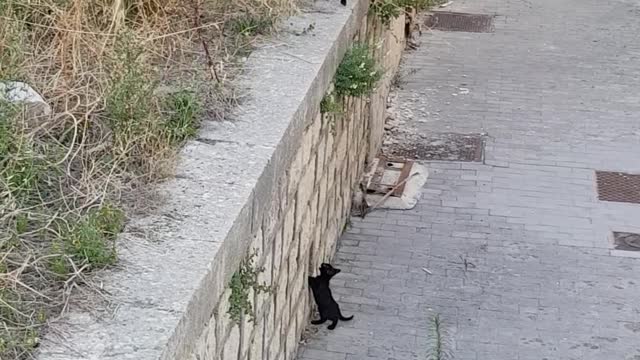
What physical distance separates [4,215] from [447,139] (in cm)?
579

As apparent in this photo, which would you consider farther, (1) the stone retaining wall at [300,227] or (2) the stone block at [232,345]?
(1) the stone retaining wall at [300,227]

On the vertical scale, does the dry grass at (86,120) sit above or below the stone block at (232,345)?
above

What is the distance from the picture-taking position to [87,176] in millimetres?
3221

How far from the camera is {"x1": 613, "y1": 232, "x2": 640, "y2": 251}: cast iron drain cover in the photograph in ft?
22.3

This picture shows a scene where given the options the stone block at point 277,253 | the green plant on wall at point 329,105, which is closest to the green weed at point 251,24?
the green plant on wall at point 329,105

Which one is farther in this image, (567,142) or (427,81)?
(427,81)

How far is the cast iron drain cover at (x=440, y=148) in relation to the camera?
26.4 ft

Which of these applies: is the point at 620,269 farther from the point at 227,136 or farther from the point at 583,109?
the point at 227,136

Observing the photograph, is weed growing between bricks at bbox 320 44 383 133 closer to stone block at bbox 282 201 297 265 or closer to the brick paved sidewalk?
stone block at bbox 282 201 297 265

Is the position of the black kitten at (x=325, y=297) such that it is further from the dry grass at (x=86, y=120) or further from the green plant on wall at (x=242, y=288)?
the green plant on wall at (x=242, y=288)

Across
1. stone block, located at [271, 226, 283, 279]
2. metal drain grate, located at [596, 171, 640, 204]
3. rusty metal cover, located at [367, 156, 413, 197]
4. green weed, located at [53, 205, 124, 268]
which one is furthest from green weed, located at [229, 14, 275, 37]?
metal drain grate, located at [596, 171, 640, 204]

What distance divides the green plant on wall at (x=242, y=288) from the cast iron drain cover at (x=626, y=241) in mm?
3750

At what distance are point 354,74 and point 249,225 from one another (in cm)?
209

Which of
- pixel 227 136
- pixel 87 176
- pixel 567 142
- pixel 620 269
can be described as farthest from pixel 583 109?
pixel 87 176
